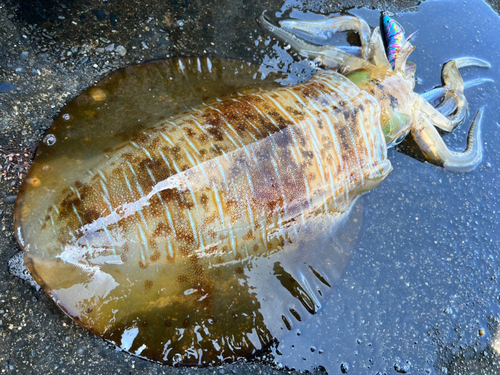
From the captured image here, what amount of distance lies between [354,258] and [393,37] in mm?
2093

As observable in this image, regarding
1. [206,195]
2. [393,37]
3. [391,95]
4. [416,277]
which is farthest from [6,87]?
[416,277]

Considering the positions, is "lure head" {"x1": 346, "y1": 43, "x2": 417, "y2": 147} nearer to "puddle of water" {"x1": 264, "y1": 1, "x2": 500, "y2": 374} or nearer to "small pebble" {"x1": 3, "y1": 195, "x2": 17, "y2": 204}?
"puddle of water" {"x1": 264, "y1": 1, "x2": 500, "y2": 374}

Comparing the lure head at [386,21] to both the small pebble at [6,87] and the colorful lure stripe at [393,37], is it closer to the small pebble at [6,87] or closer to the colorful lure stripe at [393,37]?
the colorful lure stripe at [393,37]

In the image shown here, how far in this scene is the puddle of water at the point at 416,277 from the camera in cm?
251

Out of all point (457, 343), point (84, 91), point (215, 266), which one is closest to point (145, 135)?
point (84, 91)

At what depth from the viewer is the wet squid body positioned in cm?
215

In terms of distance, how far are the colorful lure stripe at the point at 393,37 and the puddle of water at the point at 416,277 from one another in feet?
1.16

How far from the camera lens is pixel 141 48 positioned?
116 inches

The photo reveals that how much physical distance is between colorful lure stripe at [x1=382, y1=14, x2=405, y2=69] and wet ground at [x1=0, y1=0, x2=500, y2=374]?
0.33 metres

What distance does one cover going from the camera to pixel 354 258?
2.74 m

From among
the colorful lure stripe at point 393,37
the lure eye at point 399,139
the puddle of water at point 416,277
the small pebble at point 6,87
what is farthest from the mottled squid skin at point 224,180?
the small pebble at point 6,87

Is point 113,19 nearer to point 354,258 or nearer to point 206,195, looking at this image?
point 206,195

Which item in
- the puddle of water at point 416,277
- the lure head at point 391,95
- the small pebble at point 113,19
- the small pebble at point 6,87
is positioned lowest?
the puddle of water at point 416,277

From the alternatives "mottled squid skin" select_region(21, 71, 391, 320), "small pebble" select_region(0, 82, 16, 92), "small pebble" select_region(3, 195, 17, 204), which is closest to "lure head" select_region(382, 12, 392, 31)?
"mottled squid skin" select_region(21, 71, 391, 320)
